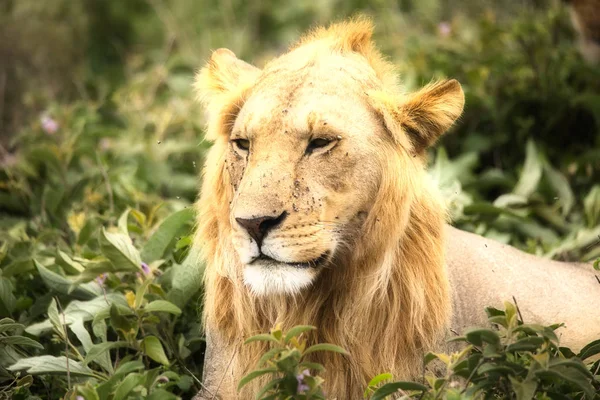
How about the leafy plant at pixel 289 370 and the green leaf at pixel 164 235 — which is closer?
the leafy plant at pixel 289 370

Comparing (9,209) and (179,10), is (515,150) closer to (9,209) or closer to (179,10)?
(9,209)

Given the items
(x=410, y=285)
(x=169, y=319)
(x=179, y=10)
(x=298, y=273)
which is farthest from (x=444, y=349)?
(x=179, y=10)

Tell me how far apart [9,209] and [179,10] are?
527 cm

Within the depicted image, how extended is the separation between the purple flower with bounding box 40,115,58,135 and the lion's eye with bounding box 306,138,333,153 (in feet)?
9.58

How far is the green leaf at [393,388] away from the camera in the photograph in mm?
2658

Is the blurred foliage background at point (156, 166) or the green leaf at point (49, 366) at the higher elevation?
the blurred foliage background at point (156, 166)

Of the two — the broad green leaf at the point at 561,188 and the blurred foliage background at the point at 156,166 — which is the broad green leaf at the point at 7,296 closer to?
the blurred foliage background at the point at 156,166

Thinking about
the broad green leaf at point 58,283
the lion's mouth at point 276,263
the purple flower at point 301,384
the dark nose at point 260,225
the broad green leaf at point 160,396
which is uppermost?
the dark nose at point 260,225

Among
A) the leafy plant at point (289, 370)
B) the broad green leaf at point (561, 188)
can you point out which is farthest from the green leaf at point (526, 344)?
the broad green leaf at point (561, 188)

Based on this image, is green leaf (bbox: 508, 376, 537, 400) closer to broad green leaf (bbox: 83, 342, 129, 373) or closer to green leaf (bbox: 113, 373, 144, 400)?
green leaf (bbox: 113, 373, 144, 400)

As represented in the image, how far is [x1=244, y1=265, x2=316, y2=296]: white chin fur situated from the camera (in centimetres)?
278

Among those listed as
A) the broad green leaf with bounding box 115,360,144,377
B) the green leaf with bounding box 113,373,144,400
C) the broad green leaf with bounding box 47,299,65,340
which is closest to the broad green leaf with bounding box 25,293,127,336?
the broad green leaf with bounding box 47,299,65,340

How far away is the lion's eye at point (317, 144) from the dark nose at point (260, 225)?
27cm

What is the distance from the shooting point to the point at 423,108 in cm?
306
